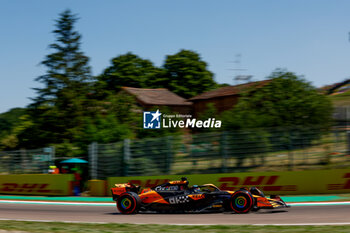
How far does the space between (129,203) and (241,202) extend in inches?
147

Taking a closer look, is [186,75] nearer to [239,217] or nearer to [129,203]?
[129,203]

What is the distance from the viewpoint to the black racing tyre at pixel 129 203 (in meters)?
13.3

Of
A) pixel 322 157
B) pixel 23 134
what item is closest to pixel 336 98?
pixel 23 134

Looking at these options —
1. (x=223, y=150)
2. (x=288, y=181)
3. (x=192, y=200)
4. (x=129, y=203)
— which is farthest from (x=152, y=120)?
(x=192, y=200)

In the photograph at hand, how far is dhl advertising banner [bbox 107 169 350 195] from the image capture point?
55.2 ft

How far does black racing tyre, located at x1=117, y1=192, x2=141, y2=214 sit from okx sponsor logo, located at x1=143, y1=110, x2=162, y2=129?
19.0 meters

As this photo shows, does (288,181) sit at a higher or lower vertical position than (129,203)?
higher

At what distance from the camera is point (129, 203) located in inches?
529

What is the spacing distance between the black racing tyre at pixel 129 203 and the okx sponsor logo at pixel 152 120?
19.0 metres

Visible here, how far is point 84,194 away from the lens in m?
22.8

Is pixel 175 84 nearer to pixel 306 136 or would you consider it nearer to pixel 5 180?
pixel 5 180

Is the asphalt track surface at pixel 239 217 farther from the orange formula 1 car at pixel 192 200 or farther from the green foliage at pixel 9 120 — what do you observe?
the green foliage at pixel 9 120

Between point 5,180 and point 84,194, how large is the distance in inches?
236

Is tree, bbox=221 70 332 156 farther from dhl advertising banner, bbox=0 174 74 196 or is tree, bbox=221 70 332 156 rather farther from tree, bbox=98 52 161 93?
tree, bbox=98 52 161 93
